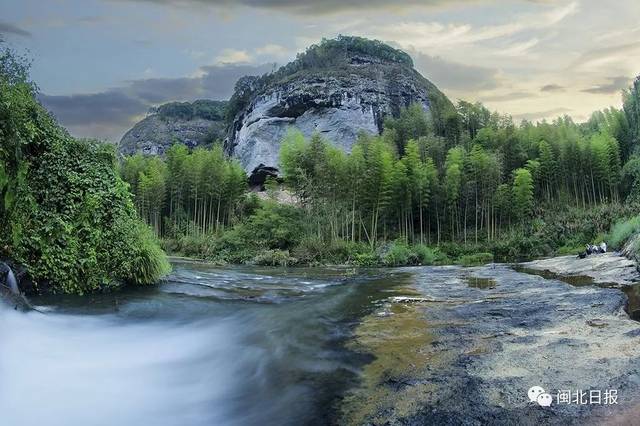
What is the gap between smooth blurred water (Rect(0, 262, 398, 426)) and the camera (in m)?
3.31

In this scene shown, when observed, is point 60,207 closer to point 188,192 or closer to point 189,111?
point 188,192

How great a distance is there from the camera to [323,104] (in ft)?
183

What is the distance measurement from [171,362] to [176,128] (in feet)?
316

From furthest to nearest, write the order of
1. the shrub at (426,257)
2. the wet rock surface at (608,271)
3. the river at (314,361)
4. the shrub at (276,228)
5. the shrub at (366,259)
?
the shrub at (276,228) → the shrub at (426,257) → the shrub at (366,259) → the wet rock surface at (608,271) → the river at (314,361)

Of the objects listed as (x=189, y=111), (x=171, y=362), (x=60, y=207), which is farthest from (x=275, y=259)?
(x=189, y=111)

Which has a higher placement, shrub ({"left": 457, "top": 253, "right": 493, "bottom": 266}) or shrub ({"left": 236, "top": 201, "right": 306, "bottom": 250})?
shrub ({"left": 236, "top": 201, "right": 306, "bottom": 250})

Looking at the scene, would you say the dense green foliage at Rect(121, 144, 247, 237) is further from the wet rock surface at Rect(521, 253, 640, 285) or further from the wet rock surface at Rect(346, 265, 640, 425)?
the wet rock surface at Rect(346, 265, 640, 425)

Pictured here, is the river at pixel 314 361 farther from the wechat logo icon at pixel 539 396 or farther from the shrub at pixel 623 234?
the shrub at pixel 623 234

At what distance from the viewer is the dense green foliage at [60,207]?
6355mm

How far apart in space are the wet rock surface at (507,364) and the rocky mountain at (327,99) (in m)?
39.6

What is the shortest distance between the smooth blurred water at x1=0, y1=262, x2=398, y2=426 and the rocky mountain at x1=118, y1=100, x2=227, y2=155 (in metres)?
72.6

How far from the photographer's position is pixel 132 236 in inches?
318

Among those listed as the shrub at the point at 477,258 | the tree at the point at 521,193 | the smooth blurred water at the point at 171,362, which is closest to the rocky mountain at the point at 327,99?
the tree at the point at 521,193

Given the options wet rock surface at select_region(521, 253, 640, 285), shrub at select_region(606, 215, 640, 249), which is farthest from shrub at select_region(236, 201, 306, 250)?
wet rock surface at select_region(521, 253, 640, 285)
